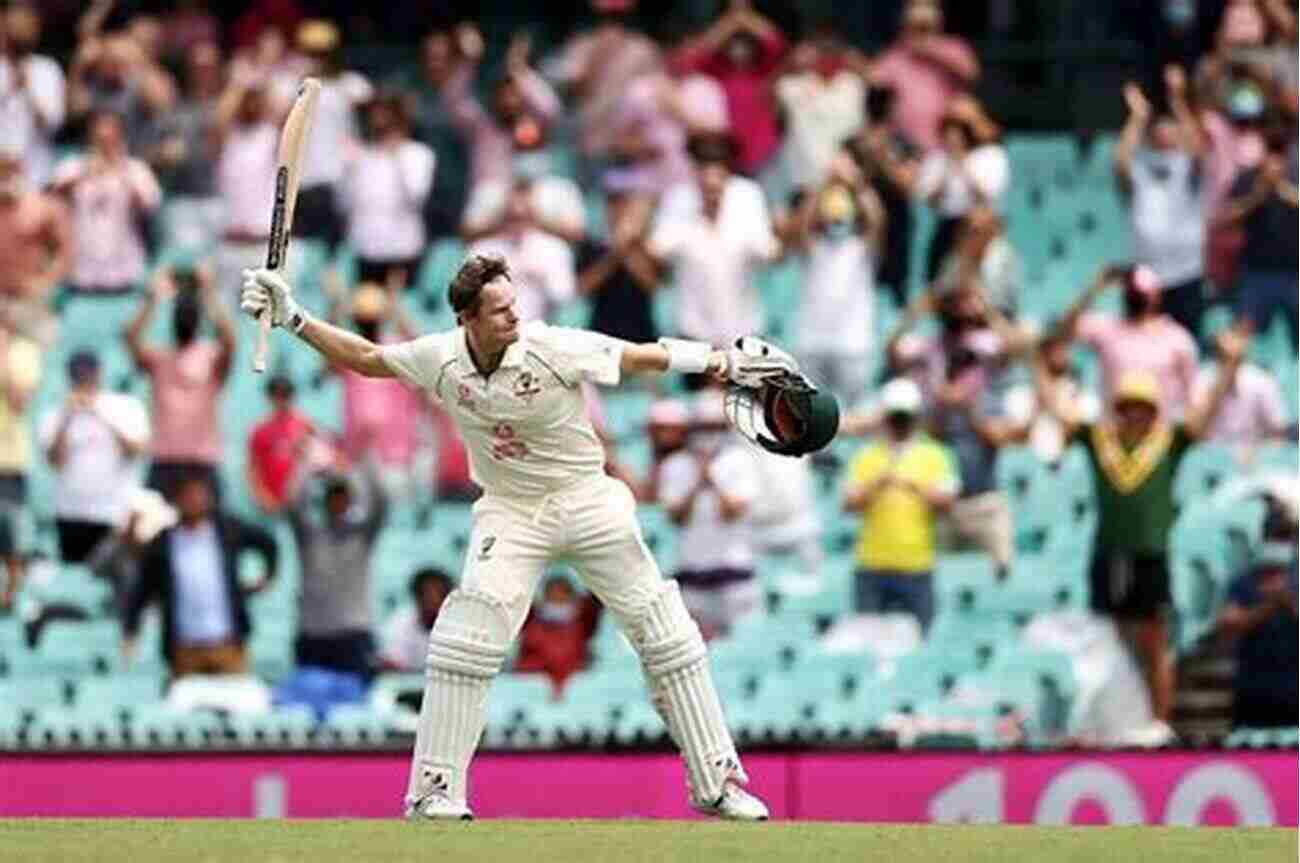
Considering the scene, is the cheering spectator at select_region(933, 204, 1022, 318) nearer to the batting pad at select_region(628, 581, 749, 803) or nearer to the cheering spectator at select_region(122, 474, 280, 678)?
the cheering spectator at select_region(122, 474, 280, 678)

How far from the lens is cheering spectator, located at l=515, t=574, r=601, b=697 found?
62.2ft

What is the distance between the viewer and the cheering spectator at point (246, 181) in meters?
21.3

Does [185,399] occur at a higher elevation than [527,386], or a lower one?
higher

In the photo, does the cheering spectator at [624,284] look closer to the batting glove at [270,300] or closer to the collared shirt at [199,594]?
the collared shirt at [199,594]

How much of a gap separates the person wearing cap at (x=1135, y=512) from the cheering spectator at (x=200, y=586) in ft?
11.2

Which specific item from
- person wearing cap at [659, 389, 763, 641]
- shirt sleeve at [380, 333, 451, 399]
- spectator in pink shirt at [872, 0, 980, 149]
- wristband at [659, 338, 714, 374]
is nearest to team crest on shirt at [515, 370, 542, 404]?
shirt sleeve at [380, 333, 451, 399]

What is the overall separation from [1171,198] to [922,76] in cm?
150

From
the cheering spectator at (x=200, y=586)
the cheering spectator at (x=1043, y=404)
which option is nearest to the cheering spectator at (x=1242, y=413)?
the cheering spectator at (x=1043, y=404)

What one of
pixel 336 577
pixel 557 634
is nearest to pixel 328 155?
pixel 336 577

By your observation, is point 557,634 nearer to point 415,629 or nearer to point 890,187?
point 415,629

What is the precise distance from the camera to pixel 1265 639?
18.3 m

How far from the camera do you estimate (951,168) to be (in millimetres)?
21031

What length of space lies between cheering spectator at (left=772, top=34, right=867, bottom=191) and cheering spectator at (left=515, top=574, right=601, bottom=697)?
305 centimetres

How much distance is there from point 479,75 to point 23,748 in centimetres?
615
